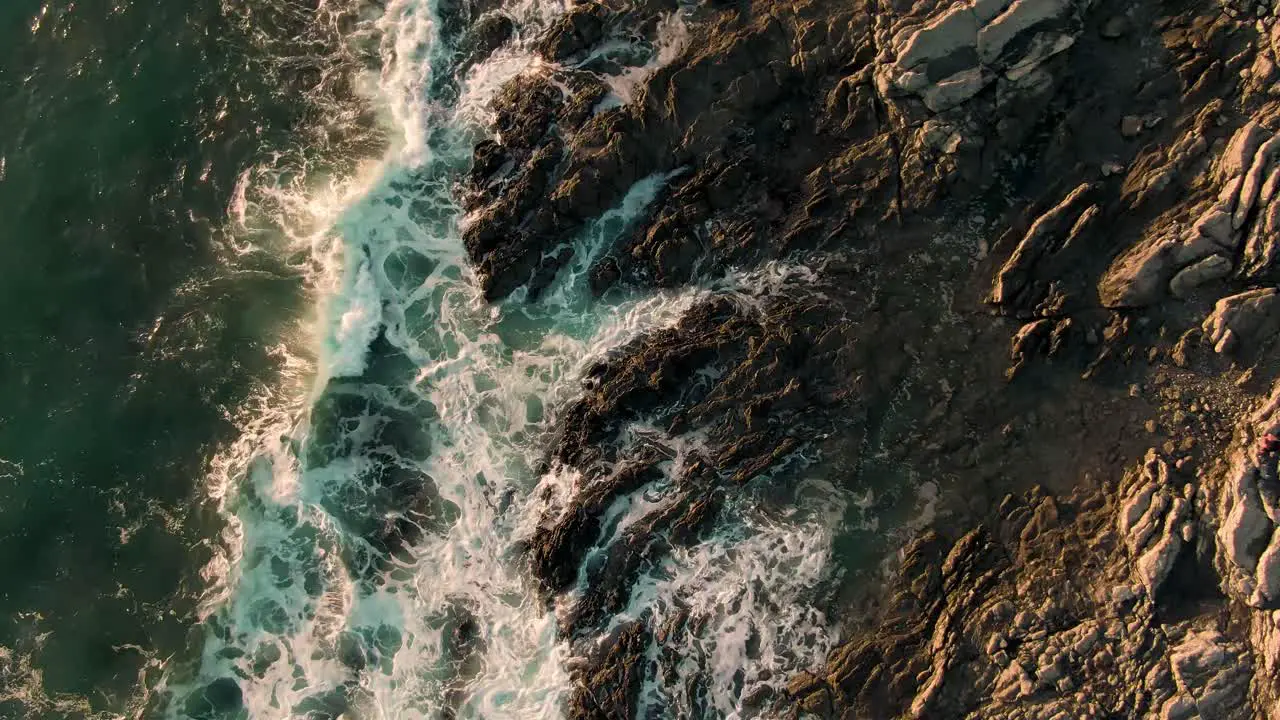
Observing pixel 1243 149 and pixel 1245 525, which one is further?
pixel 1243 149

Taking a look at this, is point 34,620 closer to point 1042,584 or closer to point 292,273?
point 292,273

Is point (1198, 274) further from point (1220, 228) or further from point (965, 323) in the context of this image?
point (965, 323)

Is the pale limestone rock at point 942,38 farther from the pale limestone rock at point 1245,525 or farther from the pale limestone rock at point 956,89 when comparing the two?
the pale limestone rock at point 1245,525

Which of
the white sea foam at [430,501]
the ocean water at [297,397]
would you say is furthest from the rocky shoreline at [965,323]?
the ocean water at [297,397]

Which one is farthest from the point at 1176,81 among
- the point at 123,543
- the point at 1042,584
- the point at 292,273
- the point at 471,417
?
the point at 123,543

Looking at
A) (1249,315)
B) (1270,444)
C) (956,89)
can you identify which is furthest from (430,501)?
(1249,315)

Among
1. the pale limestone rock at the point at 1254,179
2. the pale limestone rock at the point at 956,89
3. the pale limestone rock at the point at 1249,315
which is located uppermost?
the pale limestone rock at the point at 956,89
